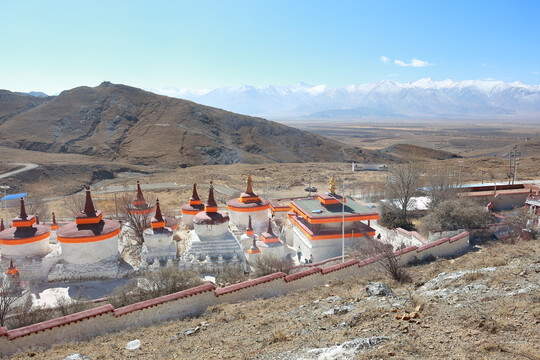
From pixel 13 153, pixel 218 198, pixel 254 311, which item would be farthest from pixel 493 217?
pixel 13 153

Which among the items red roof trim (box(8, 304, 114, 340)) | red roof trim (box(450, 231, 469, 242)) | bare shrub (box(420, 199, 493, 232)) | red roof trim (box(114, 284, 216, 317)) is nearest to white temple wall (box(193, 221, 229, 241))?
red roof trim (box(114, 284, 216, 317))

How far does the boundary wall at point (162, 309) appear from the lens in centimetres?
1077

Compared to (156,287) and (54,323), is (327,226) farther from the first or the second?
(54,323)

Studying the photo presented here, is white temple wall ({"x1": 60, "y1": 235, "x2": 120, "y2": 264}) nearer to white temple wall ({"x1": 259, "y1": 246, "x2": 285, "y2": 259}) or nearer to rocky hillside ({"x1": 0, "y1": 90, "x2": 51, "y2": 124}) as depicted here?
white temple wall ({"x1": 259, "y1": 246, "x2": 285, "y2": 259})

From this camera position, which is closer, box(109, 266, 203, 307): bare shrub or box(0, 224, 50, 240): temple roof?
box(109, 266, 203, 307): bare shrub

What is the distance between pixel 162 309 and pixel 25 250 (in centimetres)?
979

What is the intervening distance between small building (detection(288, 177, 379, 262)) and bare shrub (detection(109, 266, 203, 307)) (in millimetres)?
7720

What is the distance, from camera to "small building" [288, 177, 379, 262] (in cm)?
2036

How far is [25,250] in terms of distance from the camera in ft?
58.1

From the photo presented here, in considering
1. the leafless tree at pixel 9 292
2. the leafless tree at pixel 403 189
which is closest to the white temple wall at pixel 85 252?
the leafless tree at pixel 9 292

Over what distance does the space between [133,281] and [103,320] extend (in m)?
4.98

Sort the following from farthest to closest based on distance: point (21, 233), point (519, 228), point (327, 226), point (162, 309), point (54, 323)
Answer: point (327, 226) → point (519, 228) → point (21, 233) → point (162, 309) → point (54, 323)

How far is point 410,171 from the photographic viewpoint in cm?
2716

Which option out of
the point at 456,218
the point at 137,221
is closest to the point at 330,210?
the point at 456,218
